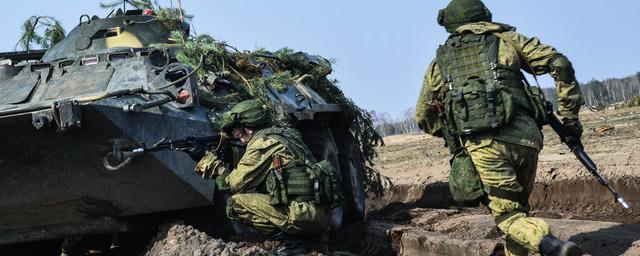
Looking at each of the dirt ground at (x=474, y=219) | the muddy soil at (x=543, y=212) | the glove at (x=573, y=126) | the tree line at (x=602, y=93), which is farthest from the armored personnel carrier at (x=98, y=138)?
A: the tree line at (x=602, y=93)

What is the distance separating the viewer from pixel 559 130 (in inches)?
188

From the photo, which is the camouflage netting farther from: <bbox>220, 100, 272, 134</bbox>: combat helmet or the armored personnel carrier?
<bbox>220, 100, 272, 134</bbox>: combat helmet

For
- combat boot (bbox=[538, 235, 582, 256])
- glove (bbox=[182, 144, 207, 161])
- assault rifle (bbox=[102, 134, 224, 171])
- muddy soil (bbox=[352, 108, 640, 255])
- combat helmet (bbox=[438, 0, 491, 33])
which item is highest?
combat helmet (bbox=[438, 0, 491, 33])

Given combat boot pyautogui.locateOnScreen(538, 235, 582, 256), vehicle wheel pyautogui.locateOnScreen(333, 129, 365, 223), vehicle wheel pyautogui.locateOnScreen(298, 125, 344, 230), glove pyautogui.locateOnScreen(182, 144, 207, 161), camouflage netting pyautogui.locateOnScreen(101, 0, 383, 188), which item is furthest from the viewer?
vehicle wheel pyautogui.locateOnScreen(333, 129, 365, 223)

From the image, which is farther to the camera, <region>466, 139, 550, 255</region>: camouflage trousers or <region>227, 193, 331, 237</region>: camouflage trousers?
<region>227, 193, 331, 237</region>: camouflage trousers

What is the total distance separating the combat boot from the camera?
12.8 feet

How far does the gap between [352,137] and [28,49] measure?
3.08 metres

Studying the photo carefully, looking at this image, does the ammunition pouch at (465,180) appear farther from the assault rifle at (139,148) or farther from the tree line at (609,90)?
the tree line at (609,90)

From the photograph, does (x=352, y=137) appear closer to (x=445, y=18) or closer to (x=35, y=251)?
(x=35, y=251)

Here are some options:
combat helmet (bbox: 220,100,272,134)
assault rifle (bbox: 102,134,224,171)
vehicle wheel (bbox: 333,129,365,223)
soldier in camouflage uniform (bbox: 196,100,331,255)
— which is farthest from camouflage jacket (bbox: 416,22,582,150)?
vehicle wheel (bbox: 333,129,365,223)

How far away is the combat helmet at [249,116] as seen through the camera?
4.99 metres

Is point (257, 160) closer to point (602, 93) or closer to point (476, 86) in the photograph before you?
point (476, 86)

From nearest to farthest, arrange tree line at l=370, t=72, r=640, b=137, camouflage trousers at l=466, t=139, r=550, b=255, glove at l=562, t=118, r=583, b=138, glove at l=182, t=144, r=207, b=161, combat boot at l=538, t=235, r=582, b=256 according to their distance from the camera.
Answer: combat boot at l=538, t=235, r=582, b=256, camouflage trousers at l=466, t=139, r=550, b=255, glove at l=562, t=118, r=583, b=138, glove at l=182, t=144, r=207, b=161, tree line at l=370, t=72, r=640, b=137

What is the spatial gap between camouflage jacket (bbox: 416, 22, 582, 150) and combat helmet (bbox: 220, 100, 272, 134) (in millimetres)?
918
